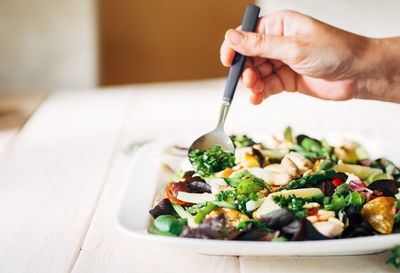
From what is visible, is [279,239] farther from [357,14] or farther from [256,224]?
[357,14]

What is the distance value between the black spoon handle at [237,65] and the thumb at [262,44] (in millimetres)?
53

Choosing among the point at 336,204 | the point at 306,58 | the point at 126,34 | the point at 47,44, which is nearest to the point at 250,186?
the point at 336,204

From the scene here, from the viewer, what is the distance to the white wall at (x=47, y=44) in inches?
111

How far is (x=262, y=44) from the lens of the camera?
4.31 feet

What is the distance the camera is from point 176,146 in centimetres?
150

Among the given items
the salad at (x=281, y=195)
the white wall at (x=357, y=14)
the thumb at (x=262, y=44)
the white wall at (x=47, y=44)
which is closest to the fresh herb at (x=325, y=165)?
the salad at (x=281, y=195)

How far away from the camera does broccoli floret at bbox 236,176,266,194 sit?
108 centimetres

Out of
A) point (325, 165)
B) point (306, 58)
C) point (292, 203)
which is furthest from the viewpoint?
point (306, 58)

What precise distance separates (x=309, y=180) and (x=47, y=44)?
2.05 metres

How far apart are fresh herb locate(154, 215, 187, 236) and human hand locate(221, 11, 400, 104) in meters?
0.49

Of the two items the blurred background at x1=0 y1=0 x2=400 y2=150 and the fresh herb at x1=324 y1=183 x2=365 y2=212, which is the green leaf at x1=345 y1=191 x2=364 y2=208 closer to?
the fresh herb at x1=324 y1=183 x2=365 y2=212

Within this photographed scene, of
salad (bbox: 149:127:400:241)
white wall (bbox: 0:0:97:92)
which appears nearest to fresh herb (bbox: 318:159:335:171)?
salad (bbox: 149:127:400:241)

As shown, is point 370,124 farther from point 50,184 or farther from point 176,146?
point 50,184

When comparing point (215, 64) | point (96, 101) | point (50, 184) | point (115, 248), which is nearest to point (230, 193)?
point (115, 248)
